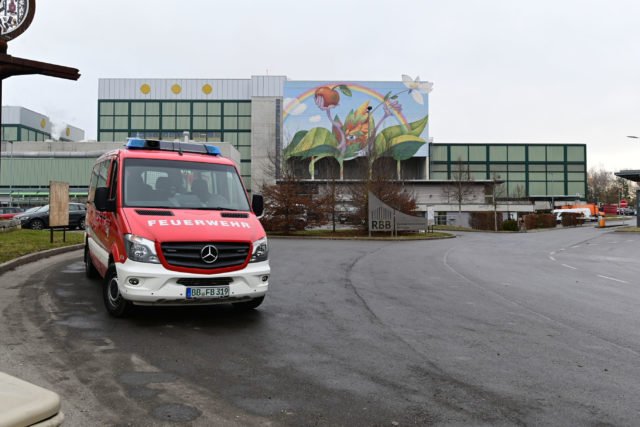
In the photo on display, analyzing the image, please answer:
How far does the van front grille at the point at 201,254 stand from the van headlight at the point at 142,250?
0.13m

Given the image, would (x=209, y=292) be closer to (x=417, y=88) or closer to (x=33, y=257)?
(x=33, y=257)

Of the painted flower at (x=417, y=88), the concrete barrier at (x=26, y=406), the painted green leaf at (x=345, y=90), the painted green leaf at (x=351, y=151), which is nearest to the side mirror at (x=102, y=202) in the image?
the concrete barrier at (x=26, y=406)

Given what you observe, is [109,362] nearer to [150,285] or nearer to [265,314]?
[150,285]

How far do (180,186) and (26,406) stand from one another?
20.4ft

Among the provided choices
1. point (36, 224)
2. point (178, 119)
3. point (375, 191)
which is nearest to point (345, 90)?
point (178, 119)

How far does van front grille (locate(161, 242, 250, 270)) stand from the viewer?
6.42 meters

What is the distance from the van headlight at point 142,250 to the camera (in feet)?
21.0

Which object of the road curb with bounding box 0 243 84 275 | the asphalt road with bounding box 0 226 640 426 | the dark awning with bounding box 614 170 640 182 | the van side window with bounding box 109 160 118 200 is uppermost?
the dark awning with bounding box 614 170 640 182

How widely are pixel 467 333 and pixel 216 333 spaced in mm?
3164

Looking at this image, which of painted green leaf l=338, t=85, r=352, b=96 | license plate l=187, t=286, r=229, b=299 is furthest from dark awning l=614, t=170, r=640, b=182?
license plate l=187, t=286, r=229, b=299

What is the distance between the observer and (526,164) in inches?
3342

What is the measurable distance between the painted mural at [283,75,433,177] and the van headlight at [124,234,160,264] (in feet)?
225

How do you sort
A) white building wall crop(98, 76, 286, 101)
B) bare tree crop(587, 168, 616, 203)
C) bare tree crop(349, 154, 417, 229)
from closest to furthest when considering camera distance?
bare tree crop(349, 154, 417, 229) < white building wall crop(98, 76, 286, 101) < bare tree crop(587, 168, 616, 203)

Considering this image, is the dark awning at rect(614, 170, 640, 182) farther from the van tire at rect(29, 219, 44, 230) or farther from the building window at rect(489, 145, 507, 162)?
the van tire at rect(29, 219, 44, 230)
